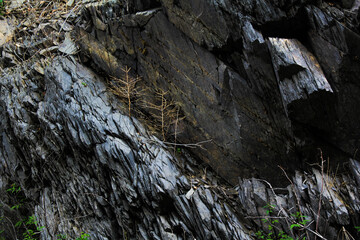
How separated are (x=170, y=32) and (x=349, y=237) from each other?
187 inches

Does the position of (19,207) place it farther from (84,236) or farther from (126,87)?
(126,87)

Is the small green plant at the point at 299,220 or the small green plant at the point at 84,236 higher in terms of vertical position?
the small green plant at the point at 299,220

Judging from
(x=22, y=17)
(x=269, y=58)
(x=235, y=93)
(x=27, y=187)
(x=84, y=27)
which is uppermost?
(x=22, y=17)

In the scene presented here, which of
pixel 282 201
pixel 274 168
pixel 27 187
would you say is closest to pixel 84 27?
pixel 27 187

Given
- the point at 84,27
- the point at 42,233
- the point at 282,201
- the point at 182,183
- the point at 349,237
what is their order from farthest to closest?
the point at 84,27 < the point at 42,233 < the point at 182,183 < the point at 282,201 < the point at 349,237

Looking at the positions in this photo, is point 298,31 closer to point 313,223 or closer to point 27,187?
point 313,223

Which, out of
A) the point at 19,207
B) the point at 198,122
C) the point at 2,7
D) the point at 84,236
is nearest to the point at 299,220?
the point at 198,122

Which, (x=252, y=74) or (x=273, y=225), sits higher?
(x=252, y=74)

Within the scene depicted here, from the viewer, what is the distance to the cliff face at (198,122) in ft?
15.8

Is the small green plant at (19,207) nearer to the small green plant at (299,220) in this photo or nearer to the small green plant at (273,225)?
the small green plant at (273,225)

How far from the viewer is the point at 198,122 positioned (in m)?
5.96

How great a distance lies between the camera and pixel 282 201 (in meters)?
4.98

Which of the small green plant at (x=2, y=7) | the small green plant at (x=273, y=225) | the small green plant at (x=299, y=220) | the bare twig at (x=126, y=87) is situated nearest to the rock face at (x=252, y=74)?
the bare twig at (x=126, y=87)

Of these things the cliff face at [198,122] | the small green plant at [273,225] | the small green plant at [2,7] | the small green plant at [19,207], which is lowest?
the small green plant at [19,207]
